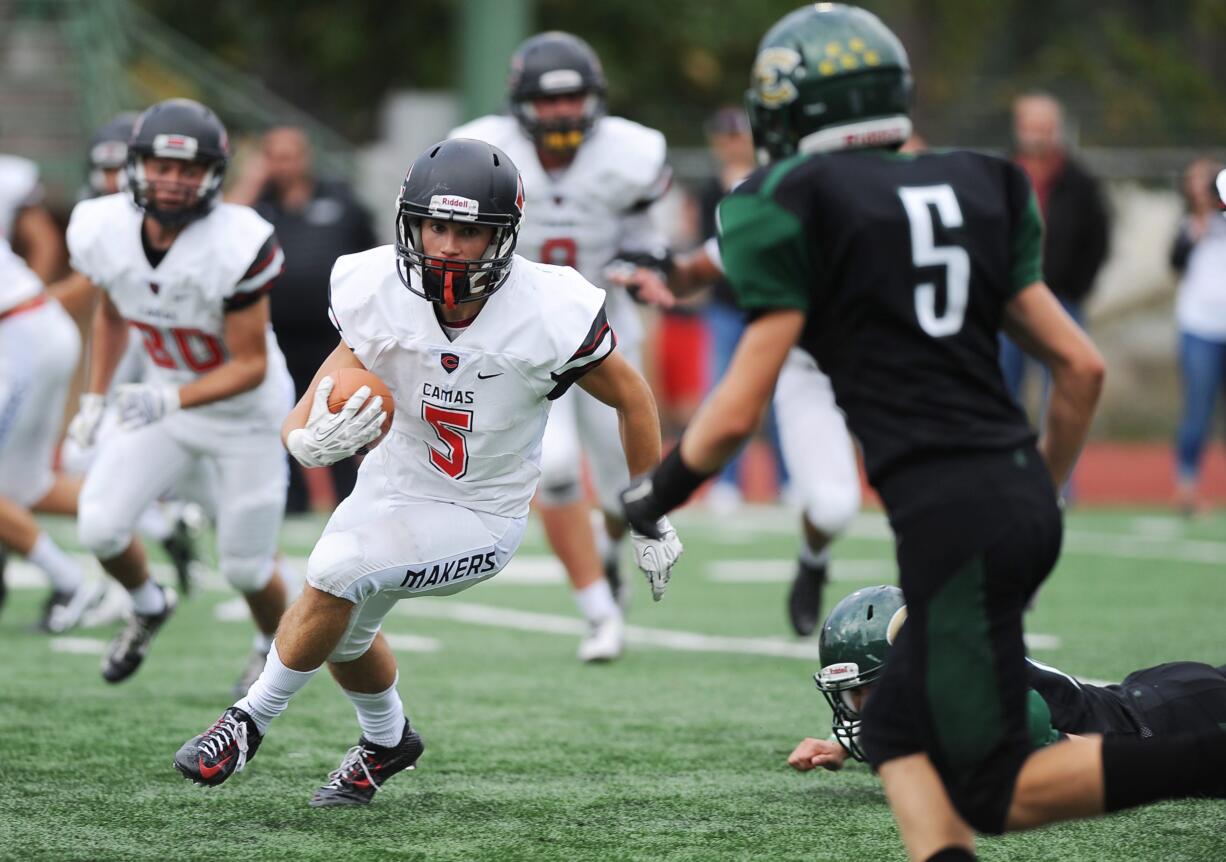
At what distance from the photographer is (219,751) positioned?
13.0 ft

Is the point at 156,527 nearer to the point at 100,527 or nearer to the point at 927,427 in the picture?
the point at 100,527

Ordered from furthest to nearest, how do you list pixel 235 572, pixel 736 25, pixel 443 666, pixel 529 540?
pixel 736 25, pixel 529 540, pixel 443 666, pixel 235 572

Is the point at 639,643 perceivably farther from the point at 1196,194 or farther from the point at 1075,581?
the point at 1196,194

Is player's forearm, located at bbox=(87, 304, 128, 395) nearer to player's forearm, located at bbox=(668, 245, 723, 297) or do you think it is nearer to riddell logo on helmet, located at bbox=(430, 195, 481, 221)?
player's forearm, located at bbox=(668, 245, 723, 297)

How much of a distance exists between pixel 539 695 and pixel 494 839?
1.88 meters

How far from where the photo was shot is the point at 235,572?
554cm

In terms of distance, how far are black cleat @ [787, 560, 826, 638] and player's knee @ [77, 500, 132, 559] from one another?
2549 millimetres

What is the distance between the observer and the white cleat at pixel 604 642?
637cm

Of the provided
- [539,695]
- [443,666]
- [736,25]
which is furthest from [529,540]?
[736,25]

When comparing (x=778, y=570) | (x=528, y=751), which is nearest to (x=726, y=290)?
(x=778, y=570)

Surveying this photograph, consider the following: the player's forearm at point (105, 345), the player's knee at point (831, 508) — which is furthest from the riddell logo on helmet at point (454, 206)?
the player's knee at point (831, 508)

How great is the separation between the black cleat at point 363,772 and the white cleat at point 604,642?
2.07 meters

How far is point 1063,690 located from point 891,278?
1.24 m

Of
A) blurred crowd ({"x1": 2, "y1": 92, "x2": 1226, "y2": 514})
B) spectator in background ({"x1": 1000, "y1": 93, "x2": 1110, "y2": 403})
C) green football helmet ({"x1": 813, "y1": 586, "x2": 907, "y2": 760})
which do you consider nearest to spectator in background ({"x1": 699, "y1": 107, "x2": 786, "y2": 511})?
blurred crowd ({"x1": 2, "y1": 92, "x2": 1226, "y2": 514})
